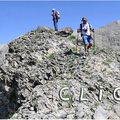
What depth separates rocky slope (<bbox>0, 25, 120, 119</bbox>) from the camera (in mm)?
18625

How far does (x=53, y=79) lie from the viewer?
21422 mm

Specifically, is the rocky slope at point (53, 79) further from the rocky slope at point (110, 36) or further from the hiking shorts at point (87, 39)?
the rocky slope at point (110, 36)

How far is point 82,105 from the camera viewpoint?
18.8 m

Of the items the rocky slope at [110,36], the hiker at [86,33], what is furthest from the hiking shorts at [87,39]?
the rocky slope at [110,36]

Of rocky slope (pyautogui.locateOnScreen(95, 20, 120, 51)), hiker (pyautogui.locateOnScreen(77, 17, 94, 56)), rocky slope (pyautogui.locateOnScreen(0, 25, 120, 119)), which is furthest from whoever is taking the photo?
rocky slope (pyautogui.locateOnScreen(95, 20, 120, 51))

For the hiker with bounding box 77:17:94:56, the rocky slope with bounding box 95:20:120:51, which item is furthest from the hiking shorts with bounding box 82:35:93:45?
the rocky slope with bounding box 95:20:120:51

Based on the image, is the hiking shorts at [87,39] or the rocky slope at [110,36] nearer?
the hiking shorts at [87,39]

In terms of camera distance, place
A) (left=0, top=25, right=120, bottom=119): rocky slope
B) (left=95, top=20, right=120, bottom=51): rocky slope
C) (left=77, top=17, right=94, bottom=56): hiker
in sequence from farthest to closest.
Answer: (left=95, top=20, right=120, bottom=51): rocky slope < (left=77, top=17, right=94, bottom=56): hiker < (left=0, top=25, right=120, bottom=119): rocky slope

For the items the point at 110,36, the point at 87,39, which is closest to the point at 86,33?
the point at 87,39

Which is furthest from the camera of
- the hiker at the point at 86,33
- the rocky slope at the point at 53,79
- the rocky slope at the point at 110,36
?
the rocky slope at the point at 110,36

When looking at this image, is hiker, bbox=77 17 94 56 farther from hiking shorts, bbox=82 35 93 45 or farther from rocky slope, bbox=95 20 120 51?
rocky slope, bbox=95 20 120 51

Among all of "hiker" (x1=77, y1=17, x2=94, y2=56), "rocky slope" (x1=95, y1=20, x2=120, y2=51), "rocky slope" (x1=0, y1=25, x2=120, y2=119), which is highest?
"rocky slope" (x1=95, y1=20, x2=120, y2=51)

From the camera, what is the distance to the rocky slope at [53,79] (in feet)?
61.1

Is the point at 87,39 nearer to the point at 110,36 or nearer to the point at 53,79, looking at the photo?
the point at 53,79
